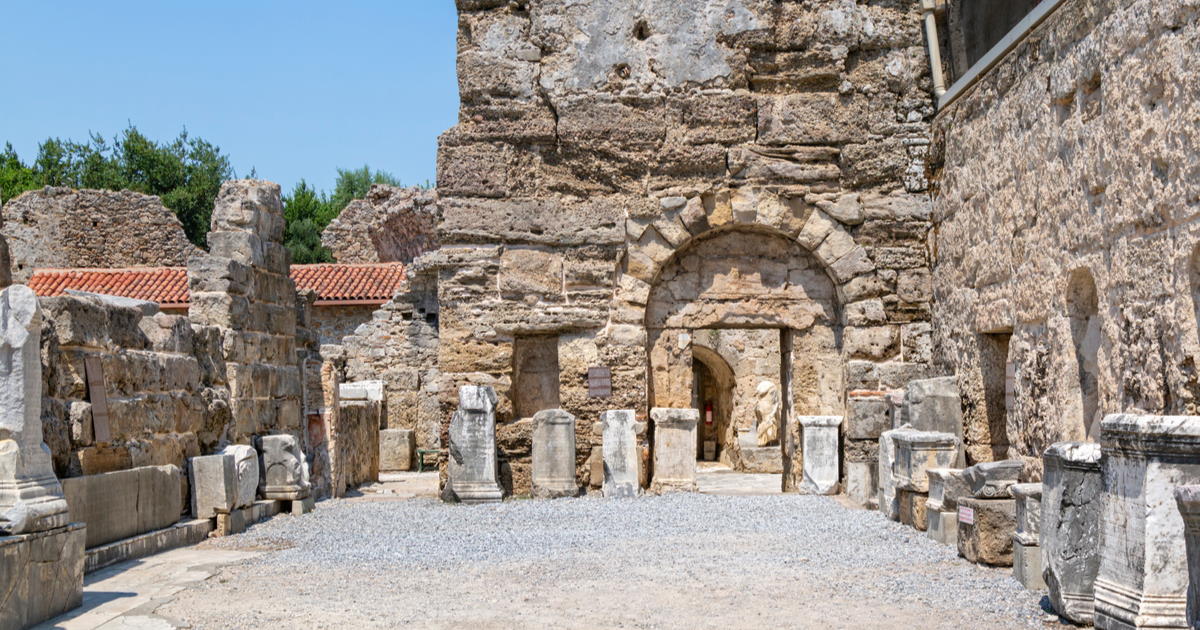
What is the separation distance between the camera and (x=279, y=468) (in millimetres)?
10242

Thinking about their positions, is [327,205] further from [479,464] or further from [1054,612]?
[1054,612]

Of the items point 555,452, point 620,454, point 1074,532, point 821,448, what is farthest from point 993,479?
point 555,452

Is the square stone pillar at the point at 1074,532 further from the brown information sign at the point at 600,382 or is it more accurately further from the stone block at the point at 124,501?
the brown information sign at the point at 600,382

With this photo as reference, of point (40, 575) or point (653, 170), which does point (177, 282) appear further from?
point (40, 575)

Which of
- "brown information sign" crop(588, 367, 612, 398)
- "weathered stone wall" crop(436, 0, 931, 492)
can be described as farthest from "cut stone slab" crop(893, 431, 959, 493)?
"brown information sign" crop(588, 367, 612, 398)

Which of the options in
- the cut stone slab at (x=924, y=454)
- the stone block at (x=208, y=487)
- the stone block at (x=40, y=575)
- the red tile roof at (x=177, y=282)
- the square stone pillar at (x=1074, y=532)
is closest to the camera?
the stone block at (x=40, y=575)

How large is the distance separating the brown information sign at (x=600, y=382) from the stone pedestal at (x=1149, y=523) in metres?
7.15

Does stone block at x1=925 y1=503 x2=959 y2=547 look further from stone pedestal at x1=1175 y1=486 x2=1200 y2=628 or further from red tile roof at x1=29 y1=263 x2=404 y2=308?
→ red tile roof at x1=29 y1=263 x2=404 y2=308

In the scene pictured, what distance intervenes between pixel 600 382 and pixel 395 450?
7.53 meters

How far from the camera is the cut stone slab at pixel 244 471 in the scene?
9.17 meters

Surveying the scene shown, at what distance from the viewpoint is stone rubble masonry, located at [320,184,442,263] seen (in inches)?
977

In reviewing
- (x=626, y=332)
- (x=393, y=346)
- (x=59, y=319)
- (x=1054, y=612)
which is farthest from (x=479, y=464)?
(x=393, y=346)

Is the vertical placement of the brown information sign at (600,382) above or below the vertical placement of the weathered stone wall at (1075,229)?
below

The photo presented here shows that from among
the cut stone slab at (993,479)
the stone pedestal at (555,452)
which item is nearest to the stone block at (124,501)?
the stone pedestal at (555,452)
